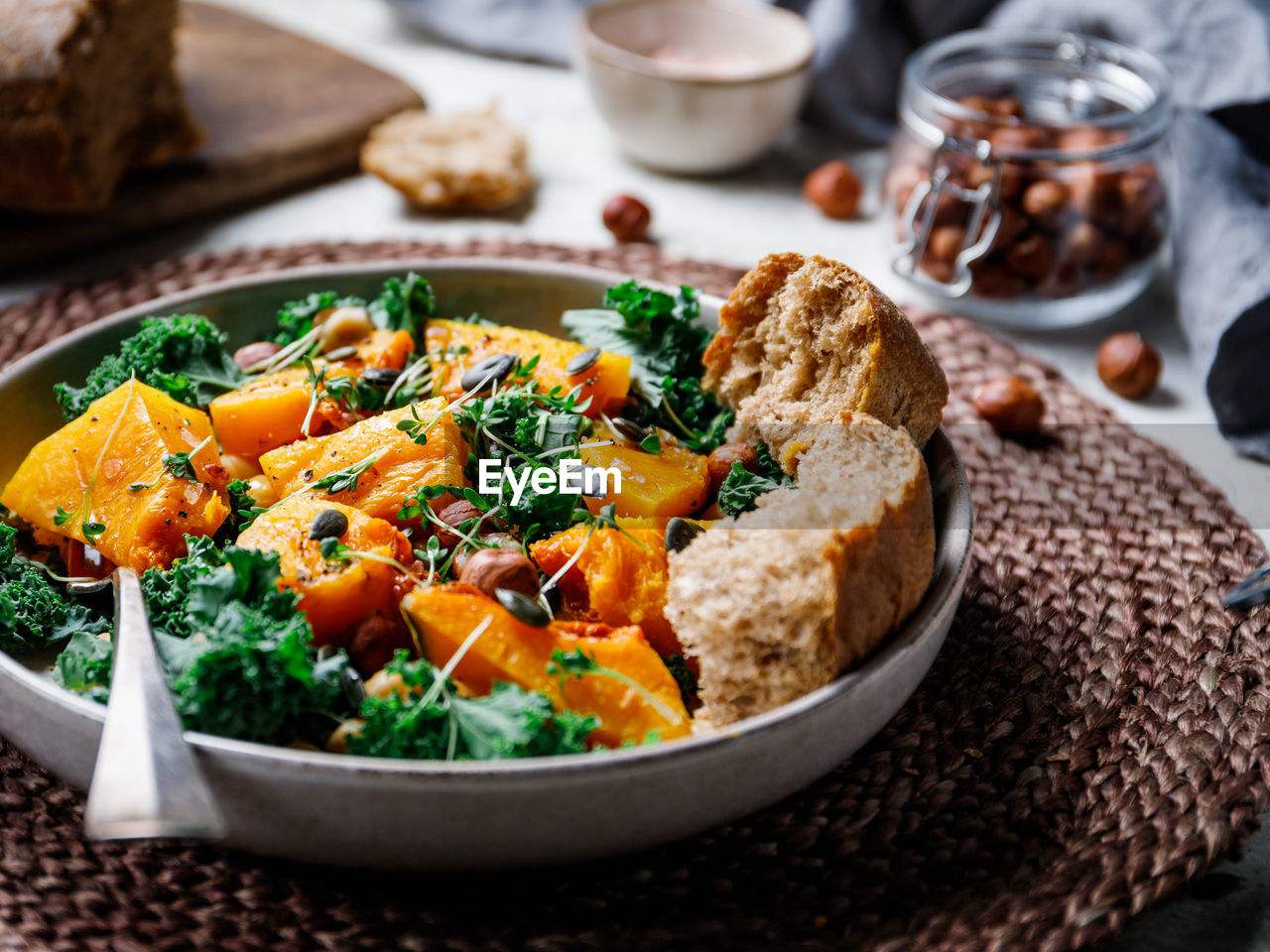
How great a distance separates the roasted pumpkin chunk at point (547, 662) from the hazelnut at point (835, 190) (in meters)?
3.56

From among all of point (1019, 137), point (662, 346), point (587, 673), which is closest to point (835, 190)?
point (1019, 137)

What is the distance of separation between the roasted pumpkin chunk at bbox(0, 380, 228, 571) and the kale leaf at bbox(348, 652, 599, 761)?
79 centimetres

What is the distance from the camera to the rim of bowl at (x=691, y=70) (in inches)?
206

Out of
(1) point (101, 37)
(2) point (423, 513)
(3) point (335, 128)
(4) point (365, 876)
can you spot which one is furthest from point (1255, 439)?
(1) point (101, 37)

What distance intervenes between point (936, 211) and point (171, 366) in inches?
117

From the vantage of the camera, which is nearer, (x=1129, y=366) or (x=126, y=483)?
(x=126, y=483)

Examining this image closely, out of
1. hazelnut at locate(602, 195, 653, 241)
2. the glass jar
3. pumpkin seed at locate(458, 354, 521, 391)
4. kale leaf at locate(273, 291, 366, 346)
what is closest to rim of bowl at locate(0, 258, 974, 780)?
pumpkin seed at locate(458, 354, 521, 391)

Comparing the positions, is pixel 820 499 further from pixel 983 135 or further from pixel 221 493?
pixel 983 135

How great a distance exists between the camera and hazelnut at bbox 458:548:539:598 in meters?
2.40

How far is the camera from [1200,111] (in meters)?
4.67

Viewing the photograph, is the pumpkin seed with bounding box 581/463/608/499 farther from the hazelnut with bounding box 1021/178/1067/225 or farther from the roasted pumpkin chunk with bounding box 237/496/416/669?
the hazelnut with bounding box 1021/178/1067/225

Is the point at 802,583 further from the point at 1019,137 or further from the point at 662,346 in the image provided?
the point at 1019,137

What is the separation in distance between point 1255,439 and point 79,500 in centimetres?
372

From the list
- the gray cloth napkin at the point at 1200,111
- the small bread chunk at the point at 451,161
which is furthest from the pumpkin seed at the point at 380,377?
the gray cloth napkin at the point at 1200,111
